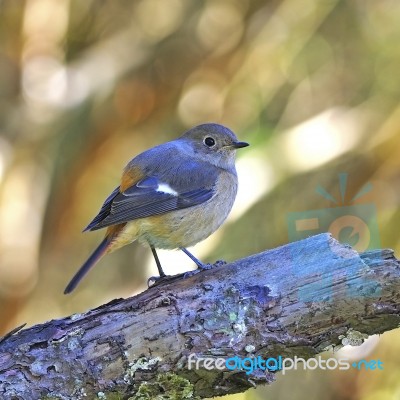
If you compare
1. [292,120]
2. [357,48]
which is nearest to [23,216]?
[292,120]

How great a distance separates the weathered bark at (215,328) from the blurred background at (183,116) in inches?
79.6

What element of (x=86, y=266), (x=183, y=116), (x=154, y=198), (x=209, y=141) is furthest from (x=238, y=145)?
(x=183, y=116)

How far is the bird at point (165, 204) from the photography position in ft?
11.9

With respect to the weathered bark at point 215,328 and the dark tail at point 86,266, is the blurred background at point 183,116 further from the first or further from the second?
the weathered bark at point 215,328

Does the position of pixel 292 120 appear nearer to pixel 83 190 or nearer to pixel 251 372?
pixel 83 190

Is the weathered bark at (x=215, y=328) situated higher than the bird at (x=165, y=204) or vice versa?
the bird at (x=165, y=204)

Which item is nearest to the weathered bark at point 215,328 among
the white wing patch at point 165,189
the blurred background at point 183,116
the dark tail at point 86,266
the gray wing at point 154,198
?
the dark tail at point 86,266

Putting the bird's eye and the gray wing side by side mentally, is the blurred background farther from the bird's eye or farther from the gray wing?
the gray wing

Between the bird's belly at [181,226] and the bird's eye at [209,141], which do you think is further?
the bird's eye at [209,141]

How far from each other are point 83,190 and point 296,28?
2.26 meters

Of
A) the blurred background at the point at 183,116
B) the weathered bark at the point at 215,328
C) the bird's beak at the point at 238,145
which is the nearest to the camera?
the weathered bark at the point at 215,328

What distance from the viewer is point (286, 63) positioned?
19.4ft

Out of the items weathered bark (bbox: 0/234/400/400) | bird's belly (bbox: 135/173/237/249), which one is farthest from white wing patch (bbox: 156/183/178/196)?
weathered bark (bbox: 0/234/400/400)

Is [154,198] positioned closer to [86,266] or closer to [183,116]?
[86,266]
